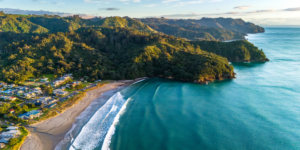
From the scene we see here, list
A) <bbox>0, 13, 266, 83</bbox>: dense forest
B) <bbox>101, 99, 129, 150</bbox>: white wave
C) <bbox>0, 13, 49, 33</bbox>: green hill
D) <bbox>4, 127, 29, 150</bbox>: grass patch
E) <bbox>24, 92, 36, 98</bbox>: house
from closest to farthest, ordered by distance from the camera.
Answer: <bbox>4, 127, 29, 150</bbox>: grass patch < <bbox>101, 99, 129, 150</bbox>: white wave < <bbox>24, 92, 36, 98</bbox>: house < <bbox>0, 13, 266, 83</bbox>: dense forest < <bbox>0, 13, 49, 33</bbox>: green hill

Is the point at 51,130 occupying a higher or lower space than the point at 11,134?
lower

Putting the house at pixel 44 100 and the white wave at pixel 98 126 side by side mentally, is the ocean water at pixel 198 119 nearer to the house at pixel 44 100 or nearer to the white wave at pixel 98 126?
the white wave at pixel 98 126

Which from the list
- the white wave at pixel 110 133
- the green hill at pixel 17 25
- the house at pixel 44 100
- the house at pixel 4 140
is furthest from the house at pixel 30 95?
the green hill at pixel 17 25

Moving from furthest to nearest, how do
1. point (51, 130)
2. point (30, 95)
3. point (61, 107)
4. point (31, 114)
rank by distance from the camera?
point (30, 95), point (61, 107), point (31, 114), point (51, 130)

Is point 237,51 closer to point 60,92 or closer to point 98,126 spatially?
point 98,126

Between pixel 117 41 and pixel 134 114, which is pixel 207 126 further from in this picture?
pixel 117 41

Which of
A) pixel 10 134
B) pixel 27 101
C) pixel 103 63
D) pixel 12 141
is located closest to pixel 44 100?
pixel 27 101

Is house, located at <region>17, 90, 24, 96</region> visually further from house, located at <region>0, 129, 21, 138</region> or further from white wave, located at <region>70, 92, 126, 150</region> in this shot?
white wave, located at <region>70, 92, 126, 150</region>

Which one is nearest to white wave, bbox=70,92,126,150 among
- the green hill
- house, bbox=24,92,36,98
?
house, bbox=24,92,36,98
